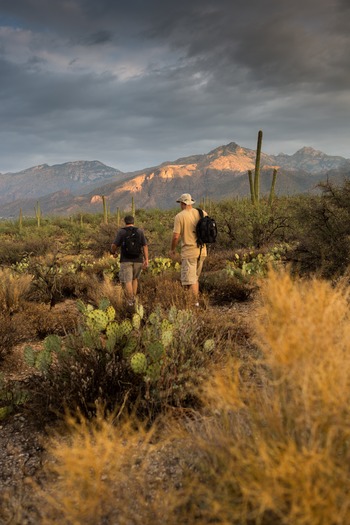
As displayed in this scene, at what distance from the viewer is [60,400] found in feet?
11.3

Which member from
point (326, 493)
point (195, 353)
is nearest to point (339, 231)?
point (195, 353)

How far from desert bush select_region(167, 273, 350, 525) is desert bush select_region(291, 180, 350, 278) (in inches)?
190

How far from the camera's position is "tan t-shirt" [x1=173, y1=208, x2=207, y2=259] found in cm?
702

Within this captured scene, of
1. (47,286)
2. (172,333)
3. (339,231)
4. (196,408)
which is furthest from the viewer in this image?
(47,286)

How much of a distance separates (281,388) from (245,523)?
0.67 m

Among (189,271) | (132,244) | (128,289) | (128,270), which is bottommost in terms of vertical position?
(128,289)

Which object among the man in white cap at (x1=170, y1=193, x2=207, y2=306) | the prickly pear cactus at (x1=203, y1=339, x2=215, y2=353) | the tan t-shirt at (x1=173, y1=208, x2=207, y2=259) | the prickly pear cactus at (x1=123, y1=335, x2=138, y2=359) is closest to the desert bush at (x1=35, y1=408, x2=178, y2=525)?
the prickly pear cactus at (x1=123, y1=335, x2=138, y2=359)

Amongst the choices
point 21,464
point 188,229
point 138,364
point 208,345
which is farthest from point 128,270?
point 21,464

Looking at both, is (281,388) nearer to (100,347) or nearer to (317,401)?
(317,401)

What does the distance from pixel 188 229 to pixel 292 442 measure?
5.57 meters

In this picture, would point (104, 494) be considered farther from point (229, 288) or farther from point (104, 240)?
point (104, 240)

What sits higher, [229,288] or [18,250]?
[229,288]

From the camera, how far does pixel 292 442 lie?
1670mm

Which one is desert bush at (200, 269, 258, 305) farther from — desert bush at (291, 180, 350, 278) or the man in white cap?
desert bush at (291, 180, 350, 278)
